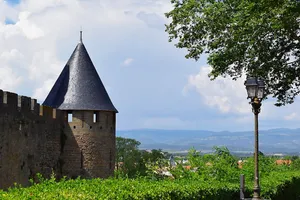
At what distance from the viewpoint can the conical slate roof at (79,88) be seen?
26172mm

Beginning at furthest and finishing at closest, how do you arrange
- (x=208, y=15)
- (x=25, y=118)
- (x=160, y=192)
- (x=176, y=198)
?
(x=25, y=118)
(x=208, y=15)
(x=176, y=198)
(x=160, y=192)

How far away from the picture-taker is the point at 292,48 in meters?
18.8

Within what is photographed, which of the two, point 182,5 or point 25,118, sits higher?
point 182,5

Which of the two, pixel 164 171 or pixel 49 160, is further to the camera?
pixel 49 160

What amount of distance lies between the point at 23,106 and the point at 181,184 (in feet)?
38.9

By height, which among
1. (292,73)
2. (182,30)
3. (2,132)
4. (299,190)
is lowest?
(299,190)

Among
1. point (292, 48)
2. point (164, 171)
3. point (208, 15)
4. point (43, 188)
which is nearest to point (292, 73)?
point (292, 48)

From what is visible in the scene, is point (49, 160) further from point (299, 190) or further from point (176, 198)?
point (176, 198)

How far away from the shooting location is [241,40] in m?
17.5

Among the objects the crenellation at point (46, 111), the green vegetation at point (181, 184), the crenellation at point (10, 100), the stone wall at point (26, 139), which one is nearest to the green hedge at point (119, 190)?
the green vegetation at point (181, 184)

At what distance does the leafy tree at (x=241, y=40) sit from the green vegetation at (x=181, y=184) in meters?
2.92

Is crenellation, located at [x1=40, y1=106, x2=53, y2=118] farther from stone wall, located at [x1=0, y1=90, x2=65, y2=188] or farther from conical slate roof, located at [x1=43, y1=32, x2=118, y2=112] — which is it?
conical slate roof, located at [x1=43, y1=32, x2=118, y2=112]

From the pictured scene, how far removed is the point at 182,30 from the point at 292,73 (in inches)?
153

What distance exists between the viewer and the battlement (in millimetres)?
20000
